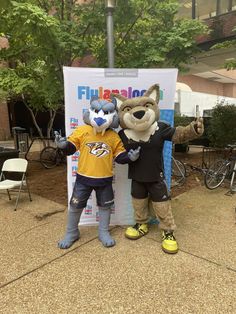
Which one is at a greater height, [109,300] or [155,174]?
[155,174]

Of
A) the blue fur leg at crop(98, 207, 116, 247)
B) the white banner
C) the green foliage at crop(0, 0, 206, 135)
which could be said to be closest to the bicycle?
the green foliage at crop(0, 0, 206, 135)

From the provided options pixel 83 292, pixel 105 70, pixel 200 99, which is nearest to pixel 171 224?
pixel 83 292

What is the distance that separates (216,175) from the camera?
5.76 meters

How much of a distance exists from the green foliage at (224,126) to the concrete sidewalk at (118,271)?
447 cm

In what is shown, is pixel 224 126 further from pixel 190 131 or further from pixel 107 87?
pixel 107 87

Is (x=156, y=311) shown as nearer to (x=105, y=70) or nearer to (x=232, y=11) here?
(x=105, y=70)

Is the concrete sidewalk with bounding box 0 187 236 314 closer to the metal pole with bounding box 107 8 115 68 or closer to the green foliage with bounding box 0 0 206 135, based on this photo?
the metal pole with bounding box 107 8 115 68

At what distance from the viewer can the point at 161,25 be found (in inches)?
225

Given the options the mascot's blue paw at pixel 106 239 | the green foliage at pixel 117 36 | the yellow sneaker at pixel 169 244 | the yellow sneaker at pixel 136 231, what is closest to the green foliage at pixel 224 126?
the green foliage at pixel 117 36

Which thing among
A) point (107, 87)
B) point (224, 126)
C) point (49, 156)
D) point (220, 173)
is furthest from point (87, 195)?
point (224, 126)

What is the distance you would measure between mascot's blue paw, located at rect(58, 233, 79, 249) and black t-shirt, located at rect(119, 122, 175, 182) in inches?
42.8

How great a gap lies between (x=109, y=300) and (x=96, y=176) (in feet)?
4.40

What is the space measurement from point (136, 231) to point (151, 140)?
121 centimetres

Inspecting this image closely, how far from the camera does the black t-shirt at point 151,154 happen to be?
3.33 m
